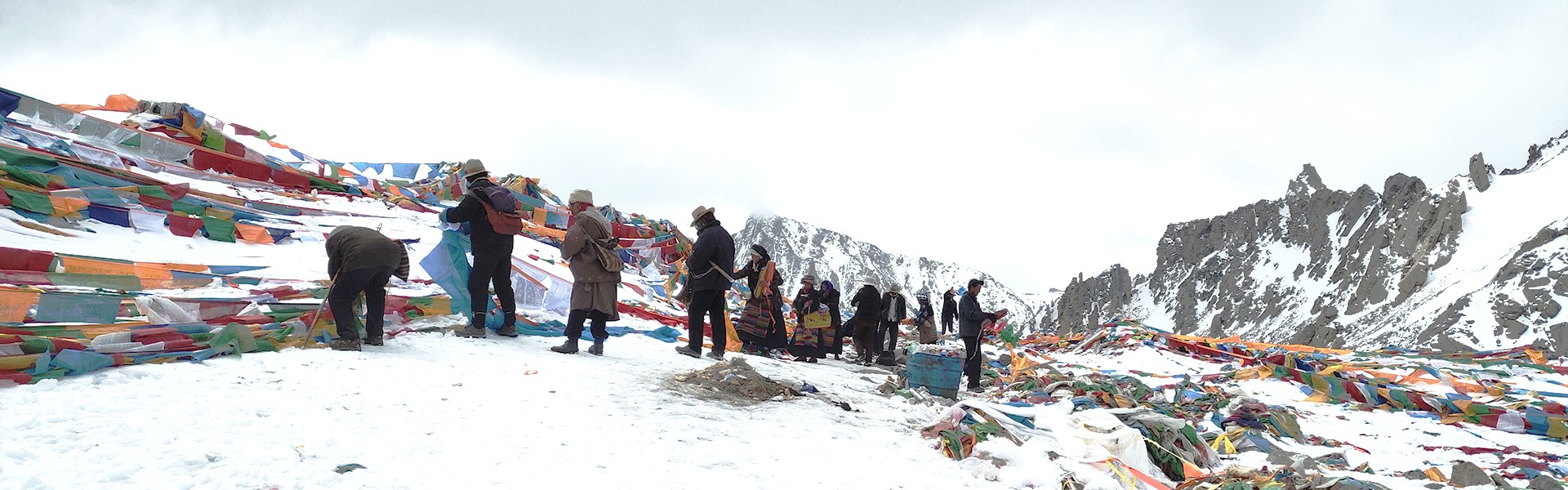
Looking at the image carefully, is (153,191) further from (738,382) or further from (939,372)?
(939,372)

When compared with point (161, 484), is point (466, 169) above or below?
above

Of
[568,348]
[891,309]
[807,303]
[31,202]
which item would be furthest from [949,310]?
[31,202]

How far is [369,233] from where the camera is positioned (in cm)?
625

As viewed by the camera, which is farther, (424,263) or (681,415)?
(424,263)

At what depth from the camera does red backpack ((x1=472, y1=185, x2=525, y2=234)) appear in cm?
721

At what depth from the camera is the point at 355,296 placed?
614cm

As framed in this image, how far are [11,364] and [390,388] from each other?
1753mm

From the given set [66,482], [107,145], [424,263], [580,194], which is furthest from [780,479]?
[107,145]

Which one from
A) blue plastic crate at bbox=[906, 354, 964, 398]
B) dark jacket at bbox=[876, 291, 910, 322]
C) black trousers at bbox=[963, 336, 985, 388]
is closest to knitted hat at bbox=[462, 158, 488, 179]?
blue plastic crate at bbox=[906, 354, 964, 398]

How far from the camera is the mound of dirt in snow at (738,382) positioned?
625 centimetres

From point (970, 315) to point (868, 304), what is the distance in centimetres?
289

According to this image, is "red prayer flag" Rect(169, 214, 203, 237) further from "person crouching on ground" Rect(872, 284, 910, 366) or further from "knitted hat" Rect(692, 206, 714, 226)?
"person crouching on ground" Rect(872, 284, 910, 366)

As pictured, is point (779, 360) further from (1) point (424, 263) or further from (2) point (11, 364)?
(2) point (11, 364)

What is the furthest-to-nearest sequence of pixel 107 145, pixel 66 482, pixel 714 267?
pixel 107 145 < pixel 714 267 < pixel 66 482
